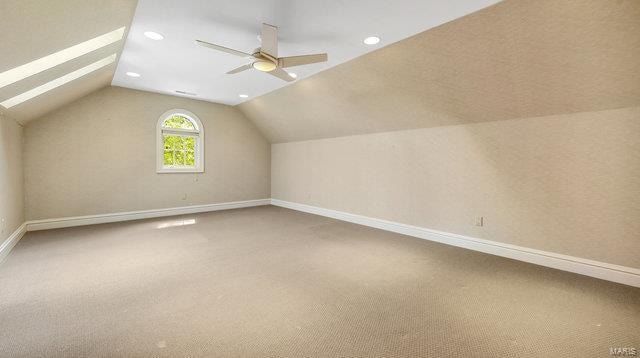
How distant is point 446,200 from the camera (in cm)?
444

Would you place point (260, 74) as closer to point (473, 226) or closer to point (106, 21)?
point (106, 21)

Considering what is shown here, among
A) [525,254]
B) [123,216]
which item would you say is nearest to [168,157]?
[123,216]

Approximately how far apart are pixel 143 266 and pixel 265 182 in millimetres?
4979

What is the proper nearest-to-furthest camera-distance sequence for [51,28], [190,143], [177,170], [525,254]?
[51,28] → [525,254] → [177,170] → [190,143]

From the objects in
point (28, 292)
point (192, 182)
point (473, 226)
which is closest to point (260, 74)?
point (192, 182)

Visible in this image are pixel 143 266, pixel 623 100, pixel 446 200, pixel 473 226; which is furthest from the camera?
pixel 446 200

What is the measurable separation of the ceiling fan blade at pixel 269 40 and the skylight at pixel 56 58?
63.8 inches

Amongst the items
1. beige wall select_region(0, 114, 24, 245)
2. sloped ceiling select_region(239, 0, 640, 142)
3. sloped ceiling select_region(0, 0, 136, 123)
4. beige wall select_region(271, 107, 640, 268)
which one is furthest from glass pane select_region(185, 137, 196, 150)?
beige wall select_region(271, 107, 640, 268)

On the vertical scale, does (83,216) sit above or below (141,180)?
below

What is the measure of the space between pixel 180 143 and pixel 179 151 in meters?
0.20

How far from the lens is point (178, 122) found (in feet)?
21.4

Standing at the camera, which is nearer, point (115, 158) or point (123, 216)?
point (115, 158)

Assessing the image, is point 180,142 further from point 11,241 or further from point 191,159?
point 11,241

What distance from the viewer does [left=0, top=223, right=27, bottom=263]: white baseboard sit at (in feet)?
11.3
